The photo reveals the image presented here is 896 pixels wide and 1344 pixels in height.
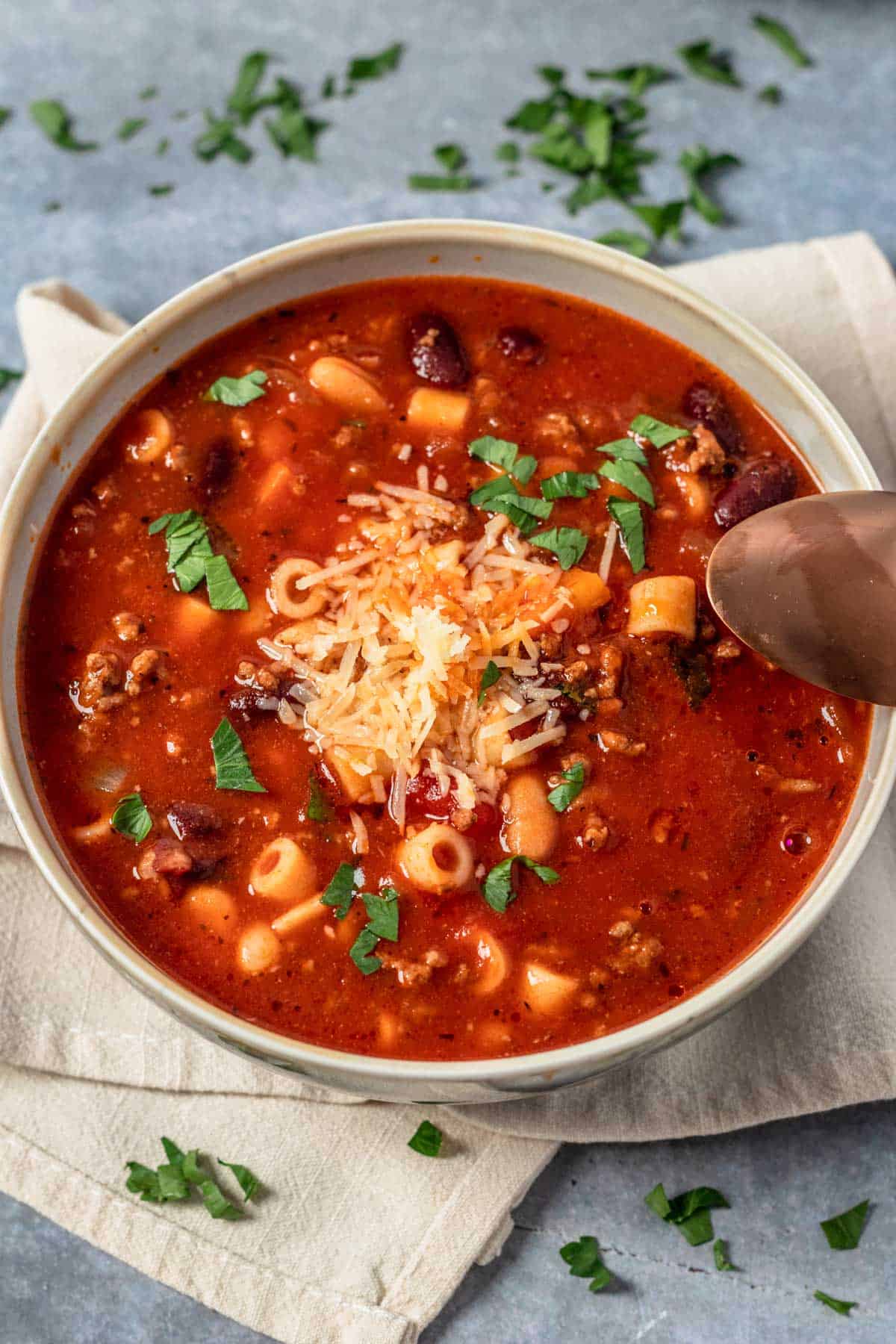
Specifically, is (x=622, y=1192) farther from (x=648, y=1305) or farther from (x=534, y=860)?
(x=534, y=860)

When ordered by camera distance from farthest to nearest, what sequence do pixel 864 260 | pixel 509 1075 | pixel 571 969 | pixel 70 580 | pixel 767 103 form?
pixel 767 103
pixel 864 260
pixel 70 580
pixel 571 969
pixel 509 1075

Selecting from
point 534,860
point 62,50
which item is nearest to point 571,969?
point 534,860

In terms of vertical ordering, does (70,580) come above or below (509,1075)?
above

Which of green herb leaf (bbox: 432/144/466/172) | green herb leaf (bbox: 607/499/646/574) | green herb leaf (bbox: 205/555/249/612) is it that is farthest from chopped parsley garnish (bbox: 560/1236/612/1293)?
green herb leaf (bbox: 432/144/466/172)

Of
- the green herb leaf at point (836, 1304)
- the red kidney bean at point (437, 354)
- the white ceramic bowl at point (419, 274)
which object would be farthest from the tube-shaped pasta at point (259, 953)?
the green herb leaf at point (836, 1304)

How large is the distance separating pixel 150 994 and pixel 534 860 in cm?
99

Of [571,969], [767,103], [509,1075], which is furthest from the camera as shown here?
[767,103]

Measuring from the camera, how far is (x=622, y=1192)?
3836 mm

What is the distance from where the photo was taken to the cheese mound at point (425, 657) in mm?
3277

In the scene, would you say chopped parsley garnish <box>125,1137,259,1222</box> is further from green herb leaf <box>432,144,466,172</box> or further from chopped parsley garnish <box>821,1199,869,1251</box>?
green herb leaf <box>432,144,466,172</box>

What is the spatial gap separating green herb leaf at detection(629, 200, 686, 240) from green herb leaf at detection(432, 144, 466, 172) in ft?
2.19

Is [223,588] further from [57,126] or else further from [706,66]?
[706,66]

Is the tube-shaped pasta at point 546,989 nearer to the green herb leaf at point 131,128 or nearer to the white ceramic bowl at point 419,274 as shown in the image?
the white ceramic bowl at point 419,274

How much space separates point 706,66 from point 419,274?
1737mm
